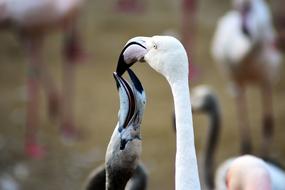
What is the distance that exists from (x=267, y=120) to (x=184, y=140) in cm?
401

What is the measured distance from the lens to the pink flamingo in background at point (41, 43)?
6.75 meters

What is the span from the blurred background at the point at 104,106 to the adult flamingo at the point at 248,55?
0.21 meters

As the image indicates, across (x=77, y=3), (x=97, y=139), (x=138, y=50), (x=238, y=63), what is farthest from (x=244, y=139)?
(x=138, y=50)

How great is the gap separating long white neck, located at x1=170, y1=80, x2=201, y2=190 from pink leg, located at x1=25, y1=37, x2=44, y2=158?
154 inches

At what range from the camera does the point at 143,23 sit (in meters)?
9.45

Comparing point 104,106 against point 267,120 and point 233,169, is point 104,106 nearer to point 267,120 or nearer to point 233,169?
point 267,120

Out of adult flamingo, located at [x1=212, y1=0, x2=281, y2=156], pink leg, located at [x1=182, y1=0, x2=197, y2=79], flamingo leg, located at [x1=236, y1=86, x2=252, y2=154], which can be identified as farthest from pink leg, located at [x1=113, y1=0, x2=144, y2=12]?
flamingo leg, located at [x1=236, y1=86, x2=252, y2=154]

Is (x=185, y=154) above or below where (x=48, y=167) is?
above

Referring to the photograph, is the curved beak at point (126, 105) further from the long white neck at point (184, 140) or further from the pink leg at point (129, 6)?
the pink leg at point (129, 6)

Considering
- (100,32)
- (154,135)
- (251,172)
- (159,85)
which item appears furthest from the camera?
(100,32)

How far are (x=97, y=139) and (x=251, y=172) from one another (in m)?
3.60

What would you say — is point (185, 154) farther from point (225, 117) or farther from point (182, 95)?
point (225, 117)

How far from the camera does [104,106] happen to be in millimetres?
7473

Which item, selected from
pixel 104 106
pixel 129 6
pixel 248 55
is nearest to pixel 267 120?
pixel 248 55
